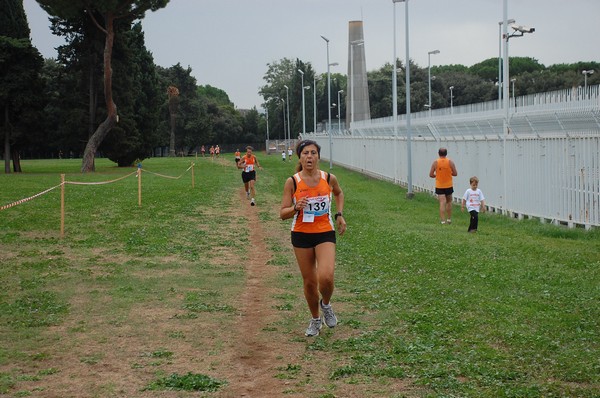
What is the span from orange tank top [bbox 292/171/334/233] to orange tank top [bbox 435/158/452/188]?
11223 millimetres

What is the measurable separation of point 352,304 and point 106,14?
45.6m

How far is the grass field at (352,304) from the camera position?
7277 millimetres

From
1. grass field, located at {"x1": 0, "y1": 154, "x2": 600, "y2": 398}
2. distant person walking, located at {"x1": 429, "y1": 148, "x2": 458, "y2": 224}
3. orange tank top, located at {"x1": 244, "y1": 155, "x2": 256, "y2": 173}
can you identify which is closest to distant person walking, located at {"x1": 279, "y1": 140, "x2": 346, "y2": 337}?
grass field, located at {"x1": 0, "y1": 154, "x2": 600, "y2": 398}

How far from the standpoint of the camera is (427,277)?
12492 millimetres

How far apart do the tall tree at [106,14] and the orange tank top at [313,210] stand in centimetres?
4441

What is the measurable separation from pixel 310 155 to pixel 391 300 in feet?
8.85

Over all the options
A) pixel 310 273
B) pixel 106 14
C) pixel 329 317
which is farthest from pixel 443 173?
pixel 106 14

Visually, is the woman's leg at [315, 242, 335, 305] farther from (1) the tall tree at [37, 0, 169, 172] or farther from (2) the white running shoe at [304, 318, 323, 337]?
(1) the tall tree at [37, 0, 169, 172]

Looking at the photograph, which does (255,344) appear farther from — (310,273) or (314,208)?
(314,208)

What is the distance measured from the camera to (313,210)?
9.09m

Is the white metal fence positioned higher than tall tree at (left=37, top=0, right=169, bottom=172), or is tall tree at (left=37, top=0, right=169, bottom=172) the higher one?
tall tree at (left=37, top=0, right=169, bottom=172)

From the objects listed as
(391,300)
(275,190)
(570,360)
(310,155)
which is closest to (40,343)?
(310,155)

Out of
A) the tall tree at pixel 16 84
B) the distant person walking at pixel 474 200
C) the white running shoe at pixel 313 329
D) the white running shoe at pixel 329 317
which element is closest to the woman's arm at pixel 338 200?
the white running shoe at pixel 329 317

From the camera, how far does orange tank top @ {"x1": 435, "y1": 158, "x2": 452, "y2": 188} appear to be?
20.0 meters
